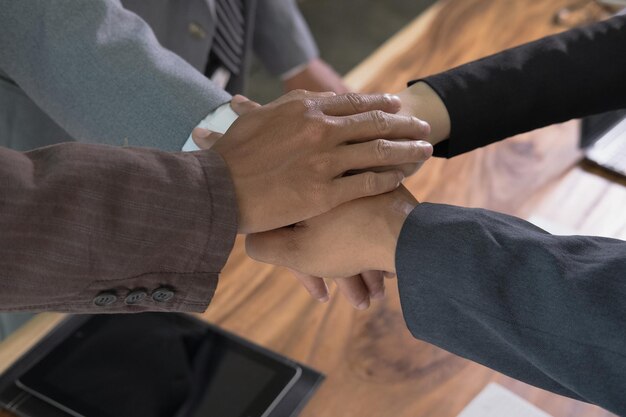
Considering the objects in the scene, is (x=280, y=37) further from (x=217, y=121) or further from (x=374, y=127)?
(x=374, y=127)

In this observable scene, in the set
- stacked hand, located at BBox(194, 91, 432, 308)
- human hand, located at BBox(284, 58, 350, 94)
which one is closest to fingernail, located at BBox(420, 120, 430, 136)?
stacked hand, located at BBox(194, 91, 432, 308)

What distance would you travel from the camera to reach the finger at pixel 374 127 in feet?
2.94

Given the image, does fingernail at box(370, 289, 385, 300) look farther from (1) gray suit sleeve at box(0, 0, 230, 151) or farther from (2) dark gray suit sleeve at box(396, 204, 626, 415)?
(1) gray suit sleeve at box(0, 0, 230, 151)

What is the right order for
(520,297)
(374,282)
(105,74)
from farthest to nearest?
(105,74), (374,282), (520,297)

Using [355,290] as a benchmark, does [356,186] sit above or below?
above

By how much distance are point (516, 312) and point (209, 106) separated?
20.0 inches

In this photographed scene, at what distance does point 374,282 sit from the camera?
0.94 meters

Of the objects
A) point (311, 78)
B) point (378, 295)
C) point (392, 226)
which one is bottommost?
point (311, 78)

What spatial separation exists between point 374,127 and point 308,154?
9 centimetres

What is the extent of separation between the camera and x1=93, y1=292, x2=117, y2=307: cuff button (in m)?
0.76

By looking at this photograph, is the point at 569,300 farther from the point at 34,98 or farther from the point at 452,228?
the point at 34,98

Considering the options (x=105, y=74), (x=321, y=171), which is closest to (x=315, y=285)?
(x=321, y=171)

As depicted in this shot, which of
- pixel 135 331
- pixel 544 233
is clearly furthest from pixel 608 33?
pixel 135 331

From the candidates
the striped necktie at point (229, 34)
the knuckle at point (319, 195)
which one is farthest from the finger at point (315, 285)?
the striped necktie at point (229, 34)
